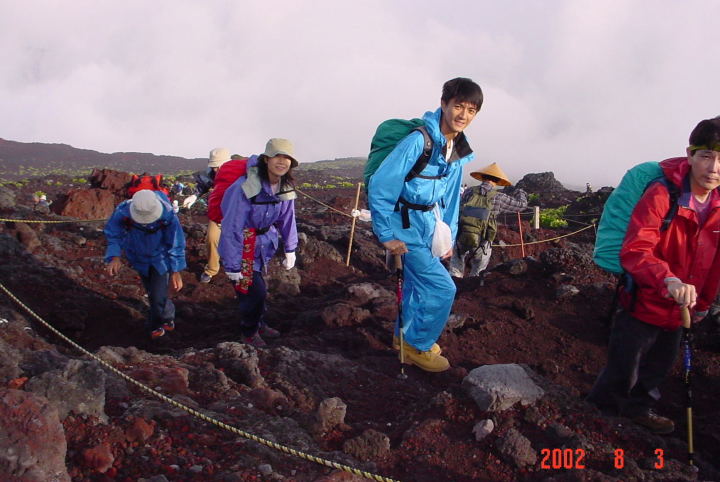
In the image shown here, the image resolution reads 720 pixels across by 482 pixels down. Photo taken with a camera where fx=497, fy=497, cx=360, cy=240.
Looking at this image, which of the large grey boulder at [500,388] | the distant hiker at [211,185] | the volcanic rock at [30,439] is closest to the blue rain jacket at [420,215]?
the large grey boulder at [500,388]

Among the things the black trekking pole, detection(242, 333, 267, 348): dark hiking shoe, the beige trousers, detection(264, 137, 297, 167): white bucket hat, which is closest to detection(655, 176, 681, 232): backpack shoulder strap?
the black trekking pole

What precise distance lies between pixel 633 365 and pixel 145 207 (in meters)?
4.31

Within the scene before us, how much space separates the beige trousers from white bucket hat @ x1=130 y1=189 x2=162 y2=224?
7.55 feet

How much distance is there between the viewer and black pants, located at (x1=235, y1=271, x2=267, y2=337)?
4.68 meters

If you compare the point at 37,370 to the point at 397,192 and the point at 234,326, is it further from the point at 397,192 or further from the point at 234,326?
the point at 234,326

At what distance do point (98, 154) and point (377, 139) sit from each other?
66772 mm

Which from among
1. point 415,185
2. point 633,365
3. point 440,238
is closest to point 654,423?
point 633,365

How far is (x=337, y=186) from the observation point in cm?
2809

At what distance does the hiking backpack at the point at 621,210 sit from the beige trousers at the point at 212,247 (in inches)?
221

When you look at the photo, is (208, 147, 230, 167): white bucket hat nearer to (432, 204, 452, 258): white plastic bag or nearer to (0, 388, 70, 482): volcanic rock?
(432, 204, 452, 258): white plastic bag

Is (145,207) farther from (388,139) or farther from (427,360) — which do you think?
(427,360)

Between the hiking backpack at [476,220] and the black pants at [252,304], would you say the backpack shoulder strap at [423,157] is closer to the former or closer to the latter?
the black pants at [252,304]

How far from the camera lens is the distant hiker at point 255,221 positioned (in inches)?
169

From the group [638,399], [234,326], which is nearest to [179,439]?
[638,399]
